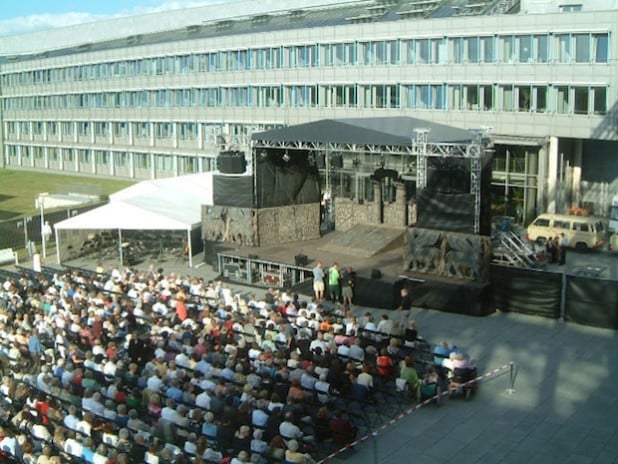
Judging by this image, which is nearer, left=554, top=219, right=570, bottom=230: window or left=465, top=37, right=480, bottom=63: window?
left=554, top=219, right=570, bottom=230: window

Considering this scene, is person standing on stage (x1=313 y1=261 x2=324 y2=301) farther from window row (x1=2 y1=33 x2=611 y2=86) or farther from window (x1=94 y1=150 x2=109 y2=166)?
window (x1=94 y1=150 x2=109 y2=166)

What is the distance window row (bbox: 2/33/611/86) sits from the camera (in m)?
36.8

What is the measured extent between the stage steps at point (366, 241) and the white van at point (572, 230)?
640 centimetres

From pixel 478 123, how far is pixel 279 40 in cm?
A: 1588

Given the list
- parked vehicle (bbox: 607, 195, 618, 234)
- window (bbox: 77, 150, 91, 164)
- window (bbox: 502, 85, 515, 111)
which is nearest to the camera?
parked vehicle (bbox: 607, 195, 618, 234)

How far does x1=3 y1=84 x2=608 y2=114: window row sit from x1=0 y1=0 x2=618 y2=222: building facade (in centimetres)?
8

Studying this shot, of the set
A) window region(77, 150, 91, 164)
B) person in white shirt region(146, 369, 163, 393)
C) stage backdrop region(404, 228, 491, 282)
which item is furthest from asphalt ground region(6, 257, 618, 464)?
window region(77, 150, 91, 164)

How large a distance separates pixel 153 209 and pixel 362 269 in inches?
372

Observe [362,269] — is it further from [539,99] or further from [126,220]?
[539,99]

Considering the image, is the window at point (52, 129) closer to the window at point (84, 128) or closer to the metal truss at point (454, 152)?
the window at point (84, 128)

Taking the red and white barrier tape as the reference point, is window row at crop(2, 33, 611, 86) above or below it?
above

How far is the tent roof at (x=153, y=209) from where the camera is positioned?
100 ft

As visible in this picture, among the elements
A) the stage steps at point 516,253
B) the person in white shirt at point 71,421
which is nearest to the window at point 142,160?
the stage steps at point 516,253

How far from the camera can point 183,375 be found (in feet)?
50.7
